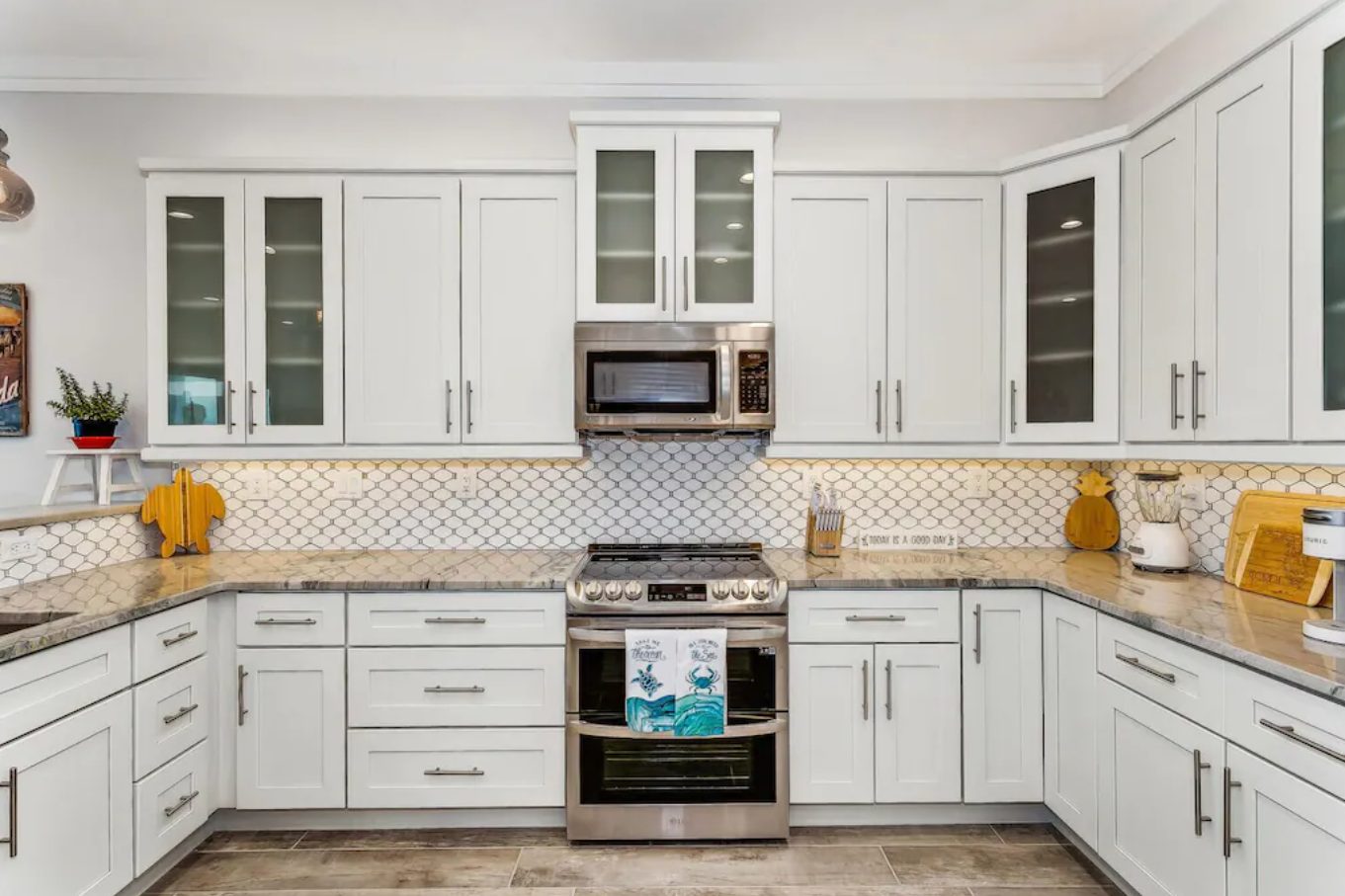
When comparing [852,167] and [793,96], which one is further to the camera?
[793,96]

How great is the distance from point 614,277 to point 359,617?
1520mm

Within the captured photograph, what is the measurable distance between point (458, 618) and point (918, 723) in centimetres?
165

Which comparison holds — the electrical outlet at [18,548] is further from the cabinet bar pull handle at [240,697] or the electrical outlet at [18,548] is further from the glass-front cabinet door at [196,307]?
the cabinet bar pull handle at [240,697]

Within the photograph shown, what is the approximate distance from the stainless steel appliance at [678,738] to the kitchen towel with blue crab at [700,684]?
0.14 feet

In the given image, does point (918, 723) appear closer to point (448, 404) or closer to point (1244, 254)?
point (1244, 254)

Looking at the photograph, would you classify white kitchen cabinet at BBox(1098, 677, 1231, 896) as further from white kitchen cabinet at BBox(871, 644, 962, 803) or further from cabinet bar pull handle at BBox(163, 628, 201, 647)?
cabinet bar pull handle at BBox(163, 628, 201, 647)

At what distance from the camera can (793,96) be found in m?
3.12

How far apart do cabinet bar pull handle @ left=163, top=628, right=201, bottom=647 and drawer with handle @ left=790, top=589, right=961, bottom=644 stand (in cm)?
198

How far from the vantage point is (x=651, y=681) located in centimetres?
243

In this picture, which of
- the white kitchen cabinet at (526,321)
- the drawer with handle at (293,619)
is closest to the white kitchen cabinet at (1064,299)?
the white kitchen cabinet at (526,321)

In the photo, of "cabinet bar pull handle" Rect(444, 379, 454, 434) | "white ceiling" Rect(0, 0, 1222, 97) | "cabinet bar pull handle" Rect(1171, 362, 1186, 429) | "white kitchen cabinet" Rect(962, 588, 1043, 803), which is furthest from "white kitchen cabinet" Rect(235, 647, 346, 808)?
"cabinet bar pull handle" Rect(1171, 362, 1186, 429)

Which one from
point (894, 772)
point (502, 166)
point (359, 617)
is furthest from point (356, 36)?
point (894, 772)

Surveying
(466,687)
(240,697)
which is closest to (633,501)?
(466,687)

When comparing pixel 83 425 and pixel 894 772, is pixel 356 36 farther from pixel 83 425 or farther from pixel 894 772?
pixel 894 772
